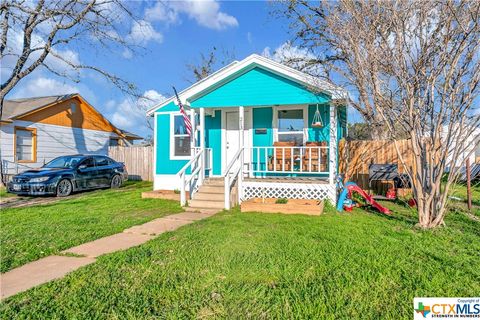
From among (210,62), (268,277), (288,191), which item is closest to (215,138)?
(288,191)

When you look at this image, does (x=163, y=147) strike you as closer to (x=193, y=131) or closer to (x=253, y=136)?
(x=193, y=131)

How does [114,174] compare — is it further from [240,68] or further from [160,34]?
[240,68]

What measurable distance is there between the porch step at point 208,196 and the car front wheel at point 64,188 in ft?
17.4

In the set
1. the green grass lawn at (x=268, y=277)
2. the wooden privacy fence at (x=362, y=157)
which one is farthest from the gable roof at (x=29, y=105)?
the wooden privacy fence at (x=362, y=157)

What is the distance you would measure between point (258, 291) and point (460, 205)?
7458mm

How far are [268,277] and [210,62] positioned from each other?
2374 cm

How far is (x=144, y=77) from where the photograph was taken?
16.4 metres

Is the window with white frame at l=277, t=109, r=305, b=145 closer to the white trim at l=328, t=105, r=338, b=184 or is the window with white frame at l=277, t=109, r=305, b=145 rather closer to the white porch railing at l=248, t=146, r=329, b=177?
the white porch railing at l=248, t=146, r=329, b=177

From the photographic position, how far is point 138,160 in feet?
58.1

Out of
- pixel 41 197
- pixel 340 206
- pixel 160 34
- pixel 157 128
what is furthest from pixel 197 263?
pixel 160 34

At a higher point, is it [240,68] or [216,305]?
[240,68]

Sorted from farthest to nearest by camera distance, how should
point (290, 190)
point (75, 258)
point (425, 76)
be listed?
1. point (290, 190)
2. point (425, 76)
3. point (75, 258)

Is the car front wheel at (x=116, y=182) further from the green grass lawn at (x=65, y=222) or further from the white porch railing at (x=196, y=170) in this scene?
the white porch railing at (x=196, y=170)

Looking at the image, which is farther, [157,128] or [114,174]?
[114,174]
